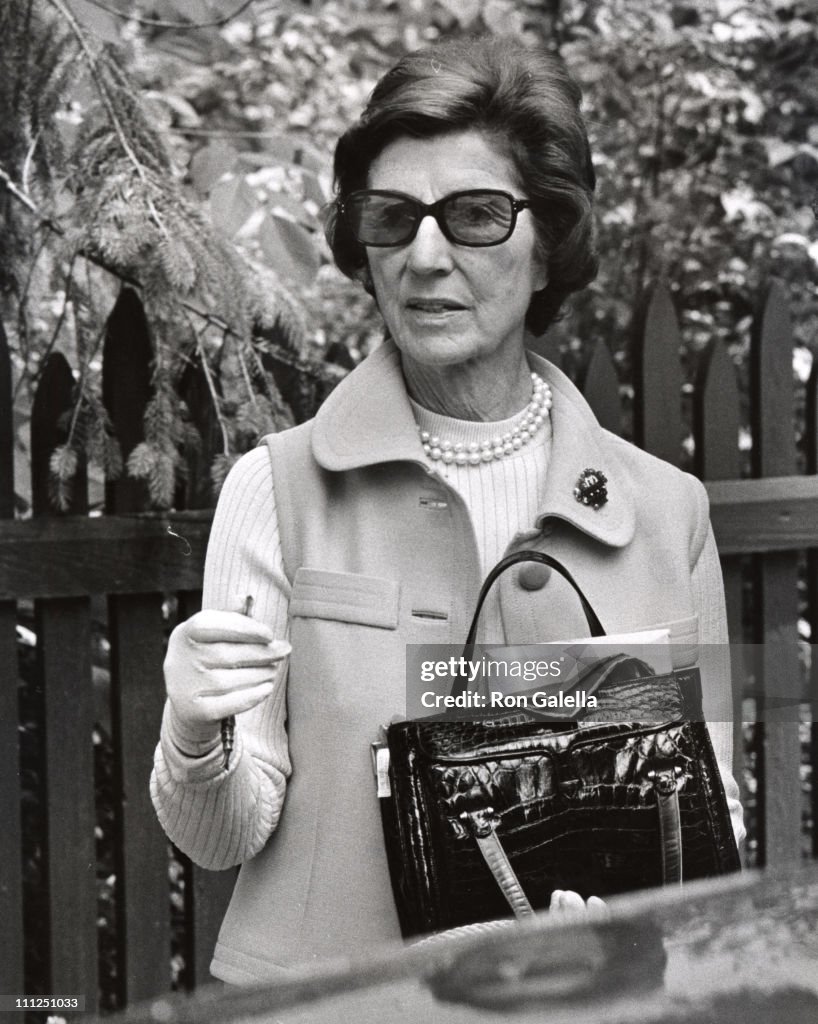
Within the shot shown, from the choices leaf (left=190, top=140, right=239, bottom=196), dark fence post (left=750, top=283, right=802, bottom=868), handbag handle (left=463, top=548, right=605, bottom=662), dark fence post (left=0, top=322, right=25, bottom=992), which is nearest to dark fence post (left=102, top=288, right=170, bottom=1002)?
dark fence post (left=0, top=322, right=25, bottom=992)

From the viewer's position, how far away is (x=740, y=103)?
18.9 ft

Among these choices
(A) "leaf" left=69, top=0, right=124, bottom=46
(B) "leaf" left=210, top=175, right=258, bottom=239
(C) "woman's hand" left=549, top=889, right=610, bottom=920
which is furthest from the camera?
(B) "leaf" left=210, top=175, right=258, bottom=239

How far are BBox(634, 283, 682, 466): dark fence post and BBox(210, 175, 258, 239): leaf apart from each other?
0.95 m

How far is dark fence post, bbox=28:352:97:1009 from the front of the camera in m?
2.63

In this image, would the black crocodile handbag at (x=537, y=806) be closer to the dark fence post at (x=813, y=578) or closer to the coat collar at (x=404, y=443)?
the coat collar at (x=404, y=443)

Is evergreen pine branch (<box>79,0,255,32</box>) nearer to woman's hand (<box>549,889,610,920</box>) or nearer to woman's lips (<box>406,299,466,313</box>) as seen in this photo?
woman's lips (<box>406,299,466,313</box>)

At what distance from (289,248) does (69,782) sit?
126 centimetres

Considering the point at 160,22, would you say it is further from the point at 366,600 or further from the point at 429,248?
the point at 366,600

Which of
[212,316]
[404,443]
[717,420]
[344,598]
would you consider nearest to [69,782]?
[212,316]

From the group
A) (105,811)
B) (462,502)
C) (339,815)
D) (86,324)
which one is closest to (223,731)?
(339,815)

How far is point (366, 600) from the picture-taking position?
6.01 ft

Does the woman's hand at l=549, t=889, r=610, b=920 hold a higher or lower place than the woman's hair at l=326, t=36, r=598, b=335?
lower

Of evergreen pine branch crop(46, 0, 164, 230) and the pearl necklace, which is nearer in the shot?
the pearl necklace

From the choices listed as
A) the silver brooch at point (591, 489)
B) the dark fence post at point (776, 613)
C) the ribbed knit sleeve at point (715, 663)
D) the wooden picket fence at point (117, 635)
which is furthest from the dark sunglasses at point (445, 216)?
the dark fence post at point (776, 613)
